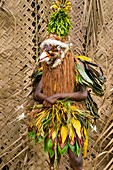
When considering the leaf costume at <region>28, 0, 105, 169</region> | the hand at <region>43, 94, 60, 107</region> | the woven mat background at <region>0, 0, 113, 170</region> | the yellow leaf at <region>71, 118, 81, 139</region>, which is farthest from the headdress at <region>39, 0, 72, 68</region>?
the woven mat background at <region>0, 0, 113, 170</region>

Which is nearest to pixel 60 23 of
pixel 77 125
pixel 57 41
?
pixel 57 41

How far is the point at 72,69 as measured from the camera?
9.80 feet

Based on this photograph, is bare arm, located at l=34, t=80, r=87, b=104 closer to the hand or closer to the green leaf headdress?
the hand

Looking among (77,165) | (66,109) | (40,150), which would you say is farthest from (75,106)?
(40,150)

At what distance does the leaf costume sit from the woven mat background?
80 cm

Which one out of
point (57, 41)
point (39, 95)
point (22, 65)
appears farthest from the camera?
point (22, 65)

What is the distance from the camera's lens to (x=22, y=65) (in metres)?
3.88

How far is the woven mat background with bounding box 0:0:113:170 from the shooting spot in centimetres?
384

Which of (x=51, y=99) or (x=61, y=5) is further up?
(x=61, y=5)

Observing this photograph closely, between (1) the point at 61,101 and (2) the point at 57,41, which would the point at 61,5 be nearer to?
(2) the point at 57,41

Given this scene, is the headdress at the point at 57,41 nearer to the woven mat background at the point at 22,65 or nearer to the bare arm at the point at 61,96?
the bare arm at the point at 61,96

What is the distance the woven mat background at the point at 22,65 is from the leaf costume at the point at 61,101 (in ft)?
2.62

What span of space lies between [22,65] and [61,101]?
970mm

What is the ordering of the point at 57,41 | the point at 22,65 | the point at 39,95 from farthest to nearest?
the point at 22,65, the point at 39,95, the point at 57,41
